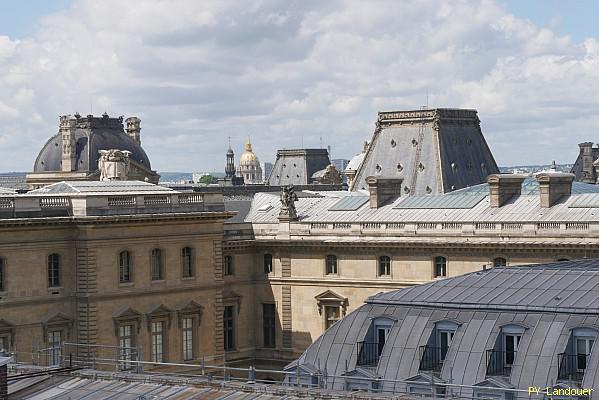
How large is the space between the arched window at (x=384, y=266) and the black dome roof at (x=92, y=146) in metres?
70.9

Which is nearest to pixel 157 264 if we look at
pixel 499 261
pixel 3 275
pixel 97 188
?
pixel 97 188

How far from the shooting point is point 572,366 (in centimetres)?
5900

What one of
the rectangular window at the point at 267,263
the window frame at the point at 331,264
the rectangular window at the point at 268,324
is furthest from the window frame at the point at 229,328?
the window frame at the point at 331,264

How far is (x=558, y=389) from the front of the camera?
55.3 meters

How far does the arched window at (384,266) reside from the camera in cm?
10325

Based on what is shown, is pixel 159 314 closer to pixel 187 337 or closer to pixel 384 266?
pixel 187 337

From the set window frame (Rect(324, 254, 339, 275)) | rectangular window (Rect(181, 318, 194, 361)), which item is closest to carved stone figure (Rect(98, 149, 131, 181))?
window frame (Rect(324, 254, 339, 275))

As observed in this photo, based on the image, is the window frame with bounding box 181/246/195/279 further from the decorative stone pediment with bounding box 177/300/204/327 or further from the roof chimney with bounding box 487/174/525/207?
the roof chimney with bounding box 487/174/525/207

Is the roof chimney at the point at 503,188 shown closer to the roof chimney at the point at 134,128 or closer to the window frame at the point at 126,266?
the window frame at the point at 126,266

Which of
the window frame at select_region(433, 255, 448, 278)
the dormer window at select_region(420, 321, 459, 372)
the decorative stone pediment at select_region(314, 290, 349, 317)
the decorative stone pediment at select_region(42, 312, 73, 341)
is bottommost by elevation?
the dormer window at select_region(420, 321, 459, 372)

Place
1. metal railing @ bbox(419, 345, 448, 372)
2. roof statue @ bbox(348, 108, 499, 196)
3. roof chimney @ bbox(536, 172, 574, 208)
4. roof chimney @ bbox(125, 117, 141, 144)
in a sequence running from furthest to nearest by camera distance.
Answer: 1. roof chimney @ bbox(125, 117, 141, 144)
2. roof statue @ bbox(348, 108, 499, 196)
3. roof chimney @ bbox(536, 172, 574, 208)
4. metal railing @ bbox(419, 345, 448, 372)

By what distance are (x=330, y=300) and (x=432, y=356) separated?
43014mm

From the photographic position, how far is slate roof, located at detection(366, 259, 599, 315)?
6244 cm

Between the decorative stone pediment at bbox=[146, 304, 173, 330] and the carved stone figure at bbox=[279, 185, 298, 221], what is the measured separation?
13781mm
